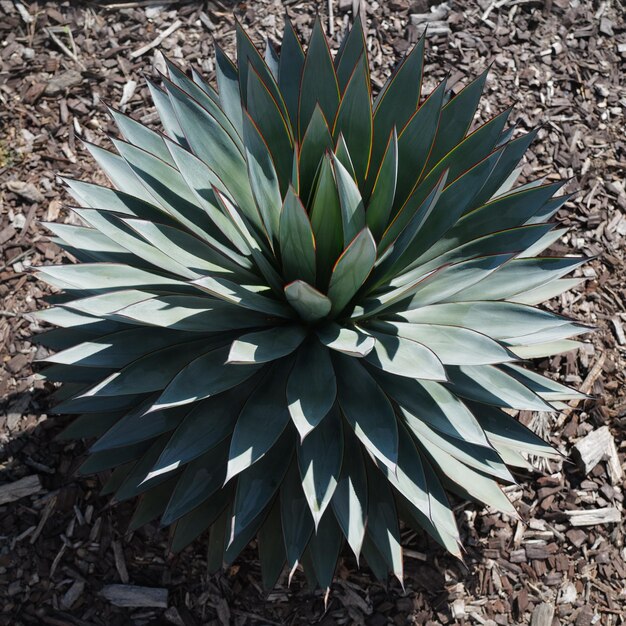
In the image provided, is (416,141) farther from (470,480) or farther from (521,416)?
(521,416)

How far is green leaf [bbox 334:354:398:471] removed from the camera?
1.93 metres

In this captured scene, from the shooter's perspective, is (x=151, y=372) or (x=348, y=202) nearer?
(x=348, y=202)

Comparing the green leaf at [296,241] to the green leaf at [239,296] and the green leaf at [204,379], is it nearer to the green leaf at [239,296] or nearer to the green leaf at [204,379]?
the green leaf at [239,296]

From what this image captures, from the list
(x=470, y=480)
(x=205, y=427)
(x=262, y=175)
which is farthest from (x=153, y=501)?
(x=262, y=175)

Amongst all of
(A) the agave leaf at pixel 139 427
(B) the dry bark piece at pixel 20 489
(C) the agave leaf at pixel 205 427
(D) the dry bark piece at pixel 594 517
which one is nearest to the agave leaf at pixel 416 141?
(C) the agave leaf at pixel 205 427

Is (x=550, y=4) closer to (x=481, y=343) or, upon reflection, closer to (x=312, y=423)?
(x=481, y=343)

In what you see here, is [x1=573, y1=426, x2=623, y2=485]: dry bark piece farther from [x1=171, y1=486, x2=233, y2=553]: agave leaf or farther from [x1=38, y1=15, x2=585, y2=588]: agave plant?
[x1=171, y1=486, x2=233, y2=553]: agave leaf

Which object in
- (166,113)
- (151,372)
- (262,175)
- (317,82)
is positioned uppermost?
(166,113)

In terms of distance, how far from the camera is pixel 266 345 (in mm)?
2014

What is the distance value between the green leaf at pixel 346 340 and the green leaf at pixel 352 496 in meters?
0.45

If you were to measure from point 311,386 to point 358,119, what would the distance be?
952 millimetres

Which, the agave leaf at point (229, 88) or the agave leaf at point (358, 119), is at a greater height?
the agave leaf at point (229, 88)

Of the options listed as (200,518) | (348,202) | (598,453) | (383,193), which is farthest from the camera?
(598,453)

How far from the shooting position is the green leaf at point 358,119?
208 cm
